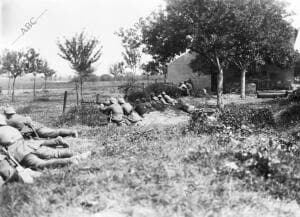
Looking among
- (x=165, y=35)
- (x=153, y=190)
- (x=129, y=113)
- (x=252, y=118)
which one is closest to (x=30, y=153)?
(x=153, y=190)

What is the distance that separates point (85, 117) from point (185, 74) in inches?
905

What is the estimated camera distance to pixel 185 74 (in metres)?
33.6

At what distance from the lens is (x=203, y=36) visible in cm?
1514

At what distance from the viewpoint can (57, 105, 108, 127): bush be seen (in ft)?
37.0

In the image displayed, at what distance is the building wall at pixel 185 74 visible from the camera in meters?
32.3

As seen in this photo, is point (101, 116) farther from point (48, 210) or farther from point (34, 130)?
point (48, 210)

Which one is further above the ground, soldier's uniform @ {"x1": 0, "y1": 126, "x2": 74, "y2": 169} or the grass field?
soldier's uniform @ {"x1": 0, "y1": 126, "x2": 74, "y2": 169}

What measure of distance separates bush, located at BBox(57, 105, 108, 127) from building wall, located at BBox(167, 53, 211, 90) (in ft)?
68.7

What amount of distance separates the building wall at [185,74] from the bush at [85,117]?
20933 mm

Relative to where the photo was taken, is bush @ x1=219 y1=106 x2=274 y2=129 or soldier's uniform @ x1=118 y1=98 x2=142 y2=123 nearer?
bush @ x1=219 y1=106 x2=274 y2=129

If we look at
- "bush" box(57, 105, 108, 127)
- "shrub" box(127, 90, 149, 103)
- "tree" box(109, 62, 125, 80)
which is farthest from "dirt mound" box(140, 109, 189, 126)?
"tree" box(109, 62, 125, 80)

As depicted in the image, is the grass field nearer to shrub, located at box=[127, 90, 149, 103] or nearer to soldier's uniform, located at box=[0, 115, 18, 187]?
soldier's uniform, located at box=[0, 115, 18, 187]

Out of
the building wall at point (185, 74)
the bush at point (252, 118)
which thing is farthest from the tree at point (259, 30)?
the building wall at point (185, 74)

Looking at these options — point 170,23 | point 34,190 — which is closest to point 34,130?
point 34,190
